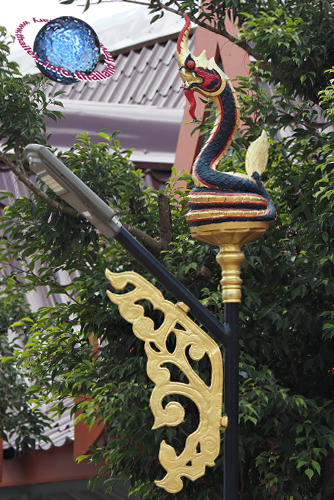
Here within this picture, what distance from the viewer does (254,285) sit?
3188 millimetres

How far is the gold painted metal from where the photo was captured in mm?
1690

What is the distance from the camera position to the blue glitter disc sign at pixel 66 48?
2.97 m

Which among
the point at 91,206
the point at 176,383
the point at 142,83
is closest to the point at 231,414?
the point at 176,383

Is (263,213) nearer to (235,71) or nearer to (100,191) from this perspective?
(100,191)

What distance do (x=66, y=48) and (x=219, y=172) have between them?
1425 mm

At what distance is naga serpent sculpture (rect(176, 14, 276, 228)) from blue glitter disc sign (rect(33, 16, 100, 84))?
111cm

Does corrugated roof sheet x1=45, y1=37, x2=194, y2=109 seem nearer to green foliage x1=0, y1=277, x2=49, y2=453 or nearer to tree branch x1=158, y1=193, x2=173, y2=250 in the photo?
green foliage x1=0, y1=277, x2=49, y2=453

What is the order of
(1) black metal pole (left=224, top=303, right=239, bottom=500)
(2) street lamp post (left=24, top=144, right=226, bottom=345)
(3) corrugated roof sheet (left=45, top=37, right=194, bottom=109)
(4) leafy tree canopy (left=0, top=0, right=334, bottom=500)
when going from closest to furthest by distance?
(2) street lamp post (left=24, top=144, right=226, bottom=345)
(1) black metal pole (left=224, top=303, right=239, bottom=500)
(4) leafy tree canopy (left=0, top=0, right=334, bottom=500)
(3) corrugated roof sheet (left=45, top=37, right=194, bottom=109)

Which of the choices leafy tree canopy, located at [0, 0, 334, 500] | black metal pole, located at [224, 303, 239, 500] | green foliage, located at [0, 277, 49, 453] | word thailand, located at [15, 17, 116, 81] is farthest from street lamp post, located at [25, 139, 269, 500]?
green foliage, located at [0, 277, 49, 453]

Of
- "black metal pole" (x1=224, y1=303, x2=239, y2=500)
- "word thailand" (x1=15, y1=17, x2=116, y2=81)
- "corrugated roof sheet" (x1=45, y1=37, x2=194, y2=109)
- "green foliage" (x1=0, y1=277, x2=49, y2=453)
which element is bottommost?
"black metal pole" (x1=224, y1=303, x2=239, y2=500)

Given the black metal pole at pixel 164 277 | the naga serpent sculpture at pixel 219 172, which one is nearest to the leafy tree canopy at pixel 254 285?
the naga serpent sculpture at pixel 219 172

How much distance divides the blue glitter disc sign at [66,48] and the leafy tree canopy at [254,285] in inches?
5.5

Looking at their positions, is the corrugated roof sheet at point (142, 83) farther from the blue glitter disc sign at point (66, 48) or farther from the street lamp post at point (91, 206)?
the street lamp post at point (91, 206)

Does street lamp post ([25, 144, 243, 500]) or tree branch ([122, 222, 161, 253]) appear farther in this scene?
tree branch ([122, 222, 161, 253])
